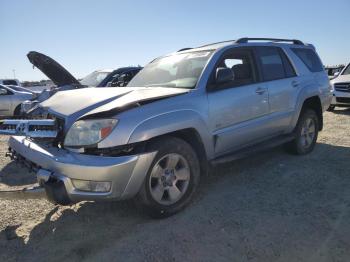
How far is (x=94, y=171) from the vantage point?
131 inches

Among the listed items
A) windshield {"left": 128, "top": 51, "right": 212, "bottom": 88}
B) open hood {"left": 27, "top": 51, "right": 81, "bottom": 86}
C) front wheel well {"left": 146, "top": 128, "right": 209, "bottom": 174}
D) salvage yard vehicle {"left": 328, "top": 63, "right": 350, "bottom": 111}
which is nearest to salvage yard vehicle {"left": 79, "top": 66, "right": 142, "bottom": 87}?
open hood {"left": 27, "top": 51, "right": 81, "bottom": 86}

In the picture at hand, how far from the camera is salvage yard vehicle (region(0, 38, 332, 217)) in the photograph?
3.43m

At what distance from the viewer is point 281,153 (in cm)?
630

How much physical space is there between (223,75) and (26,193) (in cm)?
243

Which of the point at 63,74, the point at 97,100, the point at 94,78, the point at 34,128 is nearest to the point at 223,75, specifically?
the point at 97,100

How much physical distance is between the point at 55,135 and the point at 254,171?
2.89 meters

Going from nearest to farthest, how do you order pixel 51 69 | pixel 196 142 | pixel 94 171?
pixel 94 171, pixel 196 142, pixel 51 69

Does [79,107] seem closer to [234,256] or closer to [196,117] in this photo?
[196,117]

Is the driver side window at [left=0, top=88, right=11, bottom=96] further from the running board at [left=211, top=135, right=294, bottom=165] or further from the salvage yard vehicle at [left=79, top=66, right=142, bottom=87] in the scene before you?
the running board at [left=211, top=135, right=294, bottom=165]

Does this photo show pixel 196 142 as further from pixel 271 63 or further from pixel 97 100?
pixel 271 63

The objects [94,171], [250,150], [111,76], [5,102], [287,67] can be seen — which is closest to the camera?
[94,171]

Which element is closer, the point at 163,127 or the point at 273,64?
the point at 163,127

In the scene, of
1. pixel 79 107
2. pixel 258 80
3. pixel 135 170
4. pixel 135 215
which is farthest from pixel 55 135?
pixel 258 80

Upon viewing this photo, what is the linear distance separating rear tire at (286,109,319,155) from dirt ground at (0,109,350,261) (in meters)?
0.87
